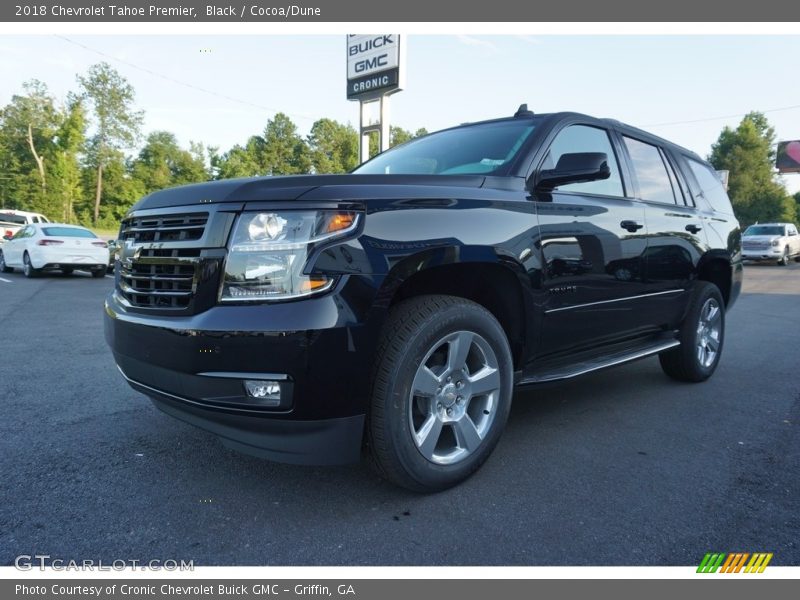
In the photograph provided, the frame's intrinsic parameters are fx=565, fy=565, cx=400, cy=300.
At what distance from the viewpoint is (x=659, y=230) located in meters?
3.89

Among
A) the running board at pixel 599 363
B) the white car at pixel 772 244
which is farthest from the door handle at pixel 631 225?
the white car at pixel 772 244

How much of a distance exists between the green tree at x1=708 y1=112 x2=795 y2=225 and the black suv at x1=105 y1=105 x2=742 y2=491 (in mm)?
53937

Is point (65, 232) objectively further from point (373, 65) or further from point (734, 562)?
point (734, 562)

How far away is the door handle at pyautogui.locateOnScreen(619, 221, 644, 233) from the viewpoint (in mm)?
3520

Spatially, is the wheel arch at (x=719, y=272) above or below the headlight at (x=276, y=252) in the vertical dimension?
below

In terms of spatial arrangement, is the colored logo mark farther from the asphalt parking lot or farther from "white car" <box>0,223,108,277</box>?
"white car" <box>0,223,108,277</box>

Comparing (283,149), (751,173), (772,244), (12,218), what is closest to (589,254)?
(12,218)

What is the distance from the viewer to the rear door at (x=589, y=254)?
297 centimetres

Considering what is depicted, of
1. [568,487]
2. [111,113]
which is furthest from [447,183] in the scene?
[111,113]

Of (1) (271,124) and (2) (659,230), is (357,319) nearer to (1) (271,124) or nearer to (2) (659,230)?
(2) (659,230)

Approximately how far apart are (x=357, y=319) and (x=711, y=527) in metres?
1.65

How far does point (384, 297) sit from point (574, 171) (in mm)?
1318

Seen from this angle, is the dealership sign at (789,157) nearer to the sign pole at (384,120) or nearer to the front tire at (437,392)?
the sign pole at (384,120)

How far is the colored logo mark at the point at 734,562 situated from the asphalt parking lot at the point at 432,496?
1.6 inches
